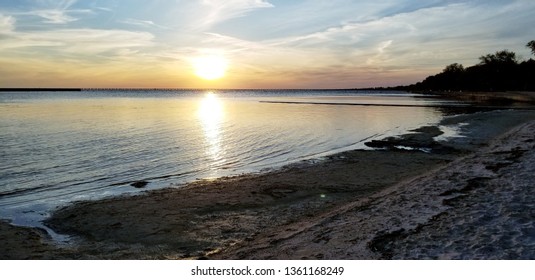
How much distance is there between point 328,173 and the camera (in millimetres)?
17031

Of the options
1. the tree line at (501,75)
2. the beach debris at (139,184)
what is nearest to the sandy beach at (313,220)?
the beach debris at (139,184)

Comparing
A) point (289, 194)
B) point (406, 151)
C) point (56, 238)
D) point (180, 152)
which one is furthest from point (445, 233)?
point (180, 152)

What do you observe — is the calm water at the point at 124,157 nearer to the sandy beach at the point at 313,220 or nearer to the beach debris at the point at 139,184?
the beach debris at the point at 139,184

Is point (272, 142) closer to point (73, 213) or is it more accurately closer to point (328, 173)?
point (328, 173)

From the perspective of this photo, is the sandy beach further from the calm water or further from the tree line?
the tree line

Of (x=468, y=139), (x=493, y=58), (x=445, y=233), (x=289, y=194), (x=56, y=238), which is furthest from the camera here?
(x=493, y=58)

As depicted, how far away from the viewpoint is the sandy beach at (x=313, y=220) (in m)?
7.45

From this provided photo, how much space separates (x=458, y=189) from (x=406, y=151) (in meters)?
11.8

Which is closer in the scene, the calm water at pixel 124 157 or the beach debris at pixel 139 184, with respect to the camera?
the calm water at pixel 124 157

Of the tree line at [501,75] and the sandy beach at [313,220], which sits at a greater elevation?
the tree line at [501,75]

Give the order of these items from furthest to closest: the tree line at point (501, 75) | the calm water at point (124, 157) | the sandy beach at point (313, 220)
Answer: the tree line at point (501, 75)
the calm water at point (124, 157)
the sandy beach at point (313, 220)

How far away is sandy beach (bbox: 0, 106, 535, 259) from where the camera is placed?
7452 millimetres

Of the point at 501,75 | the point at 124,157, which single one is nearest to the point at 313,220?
the point at 124,157

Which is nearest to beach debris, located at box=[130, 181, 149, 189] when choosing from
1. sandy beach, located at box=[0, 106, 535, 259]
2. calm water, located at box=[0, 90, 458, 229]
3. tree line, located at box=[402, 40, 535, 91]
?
calm water, located at box=[0, 90, 458, 229]
